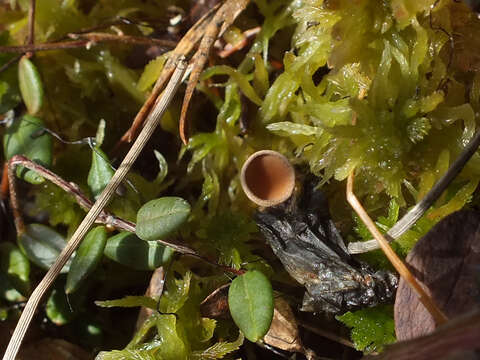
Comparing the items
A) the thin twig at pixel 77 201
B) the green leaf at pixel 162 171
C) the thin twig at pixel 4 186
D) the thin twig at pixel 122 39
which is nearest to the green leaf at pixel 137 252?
the thin twig at pixel 77 201

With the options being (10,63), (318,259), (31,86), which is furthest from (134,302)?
(10,63)

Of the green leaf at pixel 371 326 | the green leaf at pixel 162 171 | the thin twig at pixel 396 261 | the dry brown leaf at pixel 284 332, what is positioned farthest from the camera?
the green leaf at pixel 162 171

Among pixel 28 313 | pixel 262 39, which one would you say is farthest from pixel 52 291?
pixel 262 39

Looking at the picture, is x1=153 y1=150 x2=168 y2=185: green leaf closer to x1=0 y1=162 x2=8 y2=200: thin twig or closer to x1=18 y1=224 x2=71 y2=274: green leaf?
x1=18 y1=224 x2=71 y2=274: green leaf

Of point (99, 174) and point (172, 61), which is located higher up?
point (172, 61)

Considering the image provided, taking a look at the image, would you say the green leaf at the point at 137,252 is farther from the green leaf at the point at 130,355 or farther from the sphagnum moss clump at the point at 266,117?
the green leaf at the point at 130,355

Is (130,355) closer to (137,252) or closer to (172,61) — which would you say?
(137,252)
